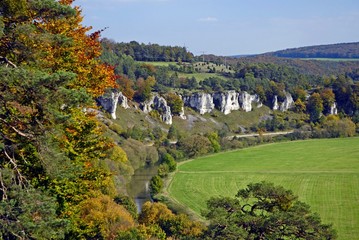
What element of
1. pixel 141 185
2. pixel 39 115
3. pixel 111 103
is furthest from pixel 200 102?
pixel 39 115

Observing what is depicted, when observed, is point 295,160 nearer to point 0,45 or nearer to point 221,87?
point 221,87

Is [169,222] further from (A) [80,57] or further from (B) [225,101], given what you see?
(B) [225,101]

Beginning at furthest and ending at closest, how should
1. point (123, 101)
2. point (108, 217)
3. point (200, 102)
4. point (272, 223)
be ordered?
1. point (200, 102)
2. point (123, 101)
3. point (108, 217)
4. point (272, 223)

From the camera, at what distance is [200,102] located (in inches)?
4614

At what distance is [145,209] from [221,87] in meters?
92.6

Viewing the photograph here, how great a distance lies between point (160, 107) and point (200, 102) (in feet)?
44.3

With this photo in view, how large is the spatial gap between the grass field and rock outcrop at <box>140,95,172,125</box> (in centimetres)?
2416

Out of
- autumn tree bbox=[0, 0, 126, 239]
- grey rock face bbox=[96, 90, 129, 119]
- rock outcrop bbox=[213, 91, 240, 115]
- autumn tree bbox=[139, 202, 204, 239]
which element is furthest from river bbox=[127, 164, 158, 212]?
rock outcrop bbox=[213, 91, 240, 115]

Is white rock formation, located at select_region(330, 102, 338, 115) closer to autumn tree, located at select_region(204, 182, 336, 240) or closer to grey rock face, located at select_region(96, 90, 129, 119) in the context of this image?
grey rock face, located at select_region(96, 90, 129, 119)

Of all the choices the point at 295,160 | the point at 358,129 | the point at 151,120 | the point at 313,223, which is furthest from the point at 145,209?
the point at 358,129

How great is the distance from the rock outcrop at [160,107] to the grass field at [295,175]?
2416cm

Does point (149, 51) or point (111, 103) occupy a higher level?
point (149, 51)

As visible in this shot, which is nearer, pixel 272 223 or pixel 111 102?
pixel 272 223

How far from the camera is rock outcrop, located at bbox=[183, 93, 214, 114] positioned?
11689cm
